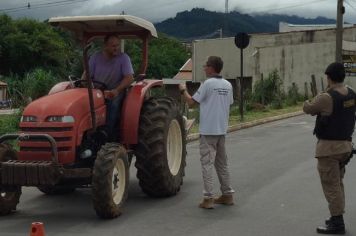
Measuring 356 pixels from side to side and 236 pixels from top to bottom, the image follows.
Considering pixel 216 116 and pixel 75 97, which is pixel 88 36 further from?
pixel 216 116

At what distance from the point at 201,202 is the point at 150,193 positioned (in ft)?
2.73

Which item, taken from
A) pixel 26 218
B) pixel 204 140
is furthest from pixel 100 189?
pixel 204 140

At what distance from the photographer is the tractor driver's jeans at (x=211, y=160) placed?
8.34 meters

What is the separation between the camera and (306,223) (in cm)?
768

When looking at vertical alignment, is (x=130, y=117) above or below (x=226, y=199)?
above

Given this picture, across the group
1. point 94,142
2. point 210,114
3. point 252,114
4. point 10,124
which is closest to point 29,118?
point 94,142

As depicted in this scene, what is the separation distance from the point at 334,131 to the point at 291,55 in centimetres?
3991

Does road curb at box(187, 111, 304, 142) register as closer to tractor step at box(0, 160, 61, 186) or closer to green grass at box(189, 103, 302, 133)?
green grass at box(189, 103, 302, 133)

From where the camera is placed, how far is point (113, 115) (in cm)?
862

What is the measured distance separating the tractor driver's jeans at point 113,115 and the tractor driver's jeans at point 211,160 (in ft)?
3.90

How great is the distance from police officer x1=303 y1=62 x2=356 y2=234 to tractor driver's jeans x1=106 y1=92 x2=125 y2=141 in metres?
2.74

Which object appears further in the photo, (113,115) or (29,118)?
(113,115)

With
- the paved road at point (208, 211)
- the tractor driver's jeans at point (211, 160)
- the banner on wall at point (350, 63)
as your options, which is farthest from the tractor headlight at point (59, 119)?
the banner on wall at point (350, 63)

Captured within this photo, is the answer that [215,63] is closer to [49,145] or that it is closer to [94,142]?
[94,142]
